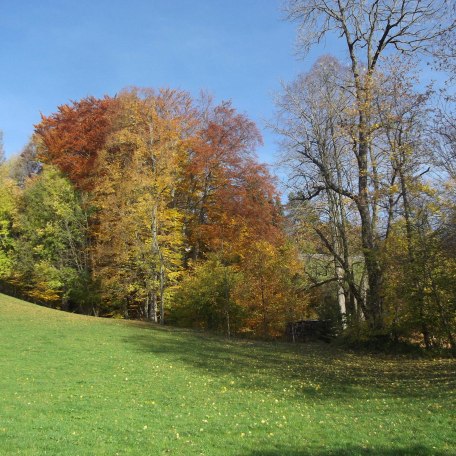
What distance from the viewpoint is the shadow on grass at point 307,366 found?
11625mm

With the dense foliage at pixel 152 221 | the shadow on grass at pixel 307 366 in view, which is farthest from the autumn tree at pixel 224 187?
the shadow on grass at pixel 307 366

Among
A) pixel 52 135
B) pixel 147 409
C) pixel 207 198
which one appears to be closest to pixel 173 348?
pixel 147 409

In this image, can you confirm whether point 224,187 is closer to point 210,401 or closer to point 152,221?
point 152,221

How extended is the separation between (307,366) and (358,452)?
30.5 feet

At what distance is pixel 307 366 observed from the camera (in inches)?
616

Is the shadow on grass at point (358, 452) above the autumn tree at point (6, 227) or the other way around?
the other way around

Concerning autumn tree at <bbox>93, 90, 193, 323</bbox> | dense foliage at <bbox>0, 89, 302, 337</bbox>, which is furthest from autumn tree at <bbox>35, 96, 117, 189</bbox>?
autumn tree at <bbox>93, 90, 193, 323</bbox>

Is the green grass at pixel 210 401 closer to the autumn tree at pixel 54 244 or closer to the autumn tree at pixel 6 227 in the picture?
the autumn tree at pixel 54 244

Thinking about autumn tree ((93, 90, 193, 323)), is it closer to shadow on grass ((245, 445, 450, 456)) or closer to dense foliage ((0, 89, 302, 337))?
dense foliage ((0, 89, 302, 337))

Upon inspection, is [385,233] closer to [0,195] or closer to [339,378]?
[339,378]

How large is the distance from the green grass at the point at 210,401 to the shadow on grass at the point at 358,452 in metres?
0.03

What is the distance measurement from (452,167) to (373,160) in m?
4.89

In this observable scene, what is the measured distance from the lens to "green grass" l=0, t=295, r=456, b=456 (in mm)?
6852

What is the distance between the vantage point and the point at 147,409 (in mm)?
9008
